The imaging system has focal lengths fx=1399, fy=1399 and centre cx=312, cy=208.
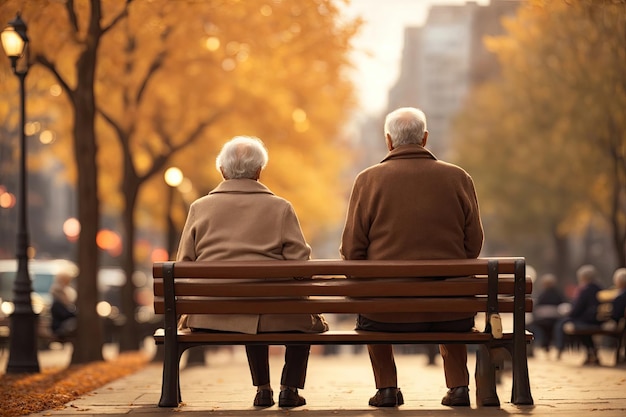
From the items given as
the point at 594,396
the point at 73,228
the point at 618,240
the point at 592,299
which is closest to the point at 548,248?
the point at 73,228

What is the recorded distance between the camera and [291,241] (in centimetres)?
941

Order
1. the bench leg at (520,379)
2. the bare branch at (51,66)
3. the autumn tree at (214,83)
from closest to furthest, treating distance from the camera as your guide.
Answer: the bench leg at (520,379) → the bare branch at (51,66) → the autumn tree at (214,83)

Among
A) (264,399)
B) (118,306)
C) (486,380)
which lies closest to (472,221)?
(486,380)

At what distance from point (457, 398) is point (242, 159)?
2159mm

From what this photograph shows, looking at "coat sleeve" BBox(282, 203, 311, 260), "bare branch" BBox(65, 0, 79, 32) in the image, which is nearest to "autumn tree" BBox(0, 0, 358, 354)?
"bare branch" BBox(65, 0, 79, 32)

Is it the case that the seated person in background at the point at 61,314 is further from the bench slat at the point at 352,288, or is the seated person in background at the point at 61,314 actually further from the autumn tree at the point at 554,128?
the bench slat at the point at 352,288

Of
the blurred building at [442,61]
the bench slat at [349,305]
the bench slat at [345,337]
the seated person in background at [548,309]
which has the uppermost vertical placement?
the blurred building at [442,61]

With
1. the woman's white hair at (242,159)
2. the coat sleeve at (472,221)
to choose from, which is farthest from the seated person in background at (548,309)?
the woman's white hair at (242,159)

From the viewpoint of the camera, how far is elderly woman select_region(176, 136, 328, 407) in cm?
940

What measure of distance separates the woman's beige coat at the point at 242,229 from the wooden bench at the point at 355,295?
0.74 feet

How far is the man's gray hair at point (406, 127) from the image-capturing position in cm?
945

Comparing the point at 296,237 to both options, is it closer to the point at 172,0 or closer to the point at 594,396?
the point at 594,396

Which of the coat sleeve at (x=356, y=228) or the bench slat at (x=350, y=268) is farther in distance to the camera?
the coat sleeve at (x=356, y=228)

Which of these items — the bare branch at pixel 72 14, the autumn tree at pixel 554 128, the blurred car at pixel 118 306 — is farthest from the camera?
the autumn tree at pixel 554 128
